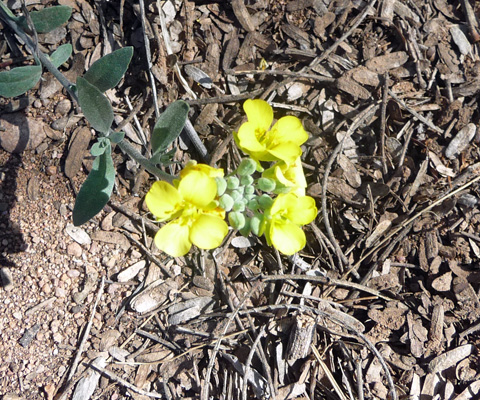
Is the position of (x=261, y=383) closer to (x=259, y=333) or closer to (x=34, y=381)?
(x=259, y=333)

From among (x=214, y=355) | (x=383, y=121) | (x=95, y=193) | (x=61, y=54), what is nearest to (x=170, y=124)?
(x=95, y=193)

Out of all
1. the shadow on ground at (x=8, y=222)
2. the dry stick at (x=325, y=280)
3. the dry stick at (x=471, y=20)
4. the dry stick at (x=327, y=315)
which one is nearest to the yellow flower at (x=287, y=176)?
the dry stick at (x=325, y=280)

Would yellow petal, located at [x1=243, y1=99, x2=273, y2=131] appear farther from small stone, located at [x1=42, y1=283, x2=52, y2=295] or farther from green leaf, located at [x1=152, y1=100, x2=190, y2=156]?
small stone, located at [x1=42, y1=283, x2=52, y2=295]

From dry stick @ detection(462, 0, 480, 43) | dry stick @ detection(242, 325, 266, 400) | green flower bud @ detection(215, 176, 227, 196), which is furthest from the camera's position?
dry stick @ detection(462, 0, 480, 43)

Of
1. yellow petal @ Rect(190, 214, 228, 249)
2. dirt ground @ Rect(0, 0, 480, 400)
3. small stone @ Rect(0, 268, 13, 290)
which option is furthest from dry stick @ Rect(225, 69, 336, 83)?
small stone @ Rect(0, 268, 13, 290)

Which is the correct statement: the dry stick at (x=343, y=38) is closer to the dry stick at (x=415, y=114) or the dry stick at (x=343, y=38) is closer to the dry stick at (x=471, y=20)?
the dry stick at (x=415, y=114)

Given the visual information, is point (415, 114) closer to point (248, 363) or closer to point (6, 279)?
point (248, 363)

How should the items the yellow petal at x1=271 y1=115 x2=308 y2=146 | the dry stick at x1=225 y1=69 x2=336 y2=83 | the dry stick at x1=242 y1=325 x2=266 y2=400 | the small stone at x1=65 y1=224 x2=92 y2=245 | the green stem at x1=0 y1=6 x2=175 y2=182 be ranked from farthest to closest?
1. the dry stick at x1=225 y1=69 x2=336 y2=83
2. the small stone at x1=65 y1=224 x2=92 y2=245
3. the dry stick at x1=242 y1=325 x2=266 y2=400
4. the green stem at x1=0 y1=6 x2=175 y2=182
5. the yellow petal at x1=271 y1=115 x2=308 y2=146

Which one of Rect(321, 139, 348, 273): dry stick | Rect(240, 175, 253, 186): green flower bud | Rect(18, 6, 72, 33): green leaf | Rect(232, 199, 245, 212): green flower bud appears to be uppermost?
Rect(18, 6, 72, 33): green leaf
